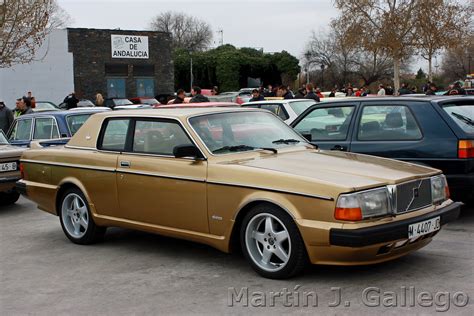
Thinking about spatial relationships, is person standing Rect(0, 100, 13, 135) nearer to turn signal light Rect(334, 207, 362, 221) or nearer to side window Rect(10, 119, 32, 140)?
side window Rect(10, 119, 32, 140)

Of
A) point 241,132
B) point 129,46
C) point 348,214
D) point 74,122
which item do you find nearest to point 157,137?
point 241,132

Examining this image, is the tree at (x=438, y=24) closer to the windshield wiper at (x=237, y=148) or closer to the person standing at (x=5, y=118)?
the person standing at (x=5, y=118)

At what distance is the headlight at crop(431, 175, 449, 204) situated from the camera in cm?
555

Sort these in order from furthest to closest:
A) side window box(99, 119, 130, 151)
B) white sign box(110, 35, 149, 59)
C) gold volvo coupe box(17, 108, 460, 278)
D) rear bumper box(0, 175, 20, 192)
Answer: white sign box(110, 35, 149, 59) → rear bumper box(0, 175, 20, 192) → side window box(99, 119, 130, 151) → gold volvo coupe box(17, 108, 460, 278)

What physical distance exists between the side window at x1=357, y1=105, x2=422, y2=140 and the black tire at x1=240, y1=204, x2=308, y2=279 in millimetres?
2898

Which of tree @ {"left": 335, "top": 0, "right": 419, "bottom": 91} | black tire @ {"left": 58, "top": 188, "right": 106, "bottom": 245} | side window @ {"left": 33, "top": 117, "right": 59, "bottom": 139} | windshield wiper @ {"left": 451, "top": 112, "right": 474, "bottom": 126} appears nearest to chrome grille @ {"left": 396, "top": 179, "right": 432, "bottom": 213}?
windshield wiper @ {"left": 451, "top": 112, "right": 474, "bottom": 126}

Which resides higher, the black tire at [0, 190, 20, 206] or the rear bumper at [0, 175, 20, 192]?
the rear bumper at [0, 175, 20, 192]

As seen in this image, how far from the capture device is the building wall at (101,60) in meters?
40.4

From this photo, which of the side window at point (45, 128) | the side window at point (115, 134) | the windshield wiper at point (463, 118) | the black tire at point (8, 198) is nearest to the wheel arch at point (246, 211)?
the side window at point (115, 134)

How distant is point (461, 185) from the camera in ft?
22.8

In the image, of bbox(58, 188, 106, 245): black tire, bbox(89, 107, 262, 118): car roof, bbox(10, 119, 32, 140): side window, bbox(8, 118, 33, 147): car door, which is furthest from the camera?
bbox(10, 119, 32, 140): side window

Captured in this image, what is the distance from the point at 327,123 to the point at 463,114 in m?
1.81

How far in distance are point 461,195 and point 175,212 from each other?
3.35m

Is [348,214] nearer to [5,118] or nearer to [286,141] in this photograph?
[286,141]
